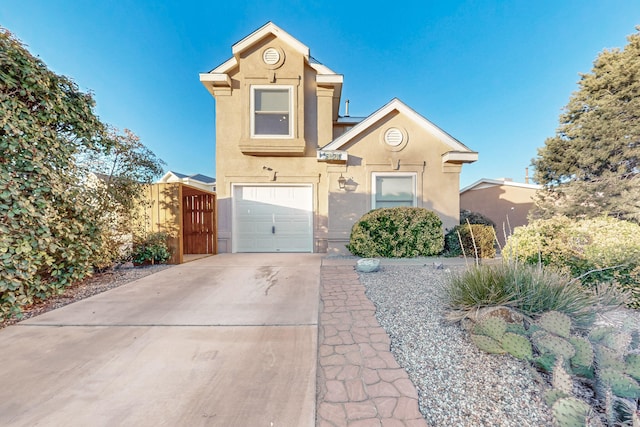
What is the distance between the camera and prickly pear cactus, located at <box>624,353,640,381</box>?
1.73 meters

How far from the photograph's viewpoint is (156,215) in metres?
6.66

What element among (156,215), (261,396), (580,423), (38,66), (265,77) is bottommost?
(261,396)

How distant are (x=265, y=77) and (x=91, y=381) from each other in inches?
357

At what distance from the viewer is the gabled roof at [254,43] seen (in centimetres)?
834

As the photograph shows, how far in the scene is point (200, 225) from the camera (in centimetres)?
860

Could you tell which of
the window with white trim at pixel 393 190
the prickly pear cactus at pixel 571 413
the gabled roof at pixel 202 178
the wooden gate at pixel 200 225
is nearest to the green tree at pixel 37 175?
the wooden gate at pixel 200 225

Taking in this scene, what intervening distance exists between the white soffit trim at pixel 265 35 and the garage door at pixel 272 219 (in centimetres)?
478

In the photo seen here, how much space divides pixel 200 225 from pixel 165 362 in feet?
22.9

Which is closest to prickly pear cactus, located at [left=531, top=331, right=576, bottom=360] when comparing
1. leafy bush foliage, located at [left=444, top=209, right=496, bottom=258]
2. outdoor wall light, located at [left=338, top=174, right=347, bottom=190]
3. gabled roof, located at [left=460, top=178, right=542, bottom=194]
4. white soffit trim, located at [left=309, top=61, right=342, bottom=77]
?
leafy bush foliage, located at [left=444, top=209, right=496, bottom=258]

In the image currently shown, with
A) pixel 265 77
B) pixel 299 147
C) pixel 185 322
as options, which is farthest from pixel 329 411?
pixel 265 77

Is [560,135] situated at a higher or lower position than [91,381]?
higher

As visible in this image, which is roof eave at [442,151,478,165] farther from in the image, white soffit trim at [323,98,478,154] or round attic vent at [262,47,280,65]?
round attic vent at [262,47,280,65]

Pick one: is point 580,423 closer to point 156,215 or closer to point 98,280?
point 98,280

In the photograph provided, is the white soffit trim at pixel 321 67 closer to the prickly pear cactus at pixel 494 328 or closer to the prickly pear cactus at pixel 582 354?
the prickly pear cactus at pixel 494 328
